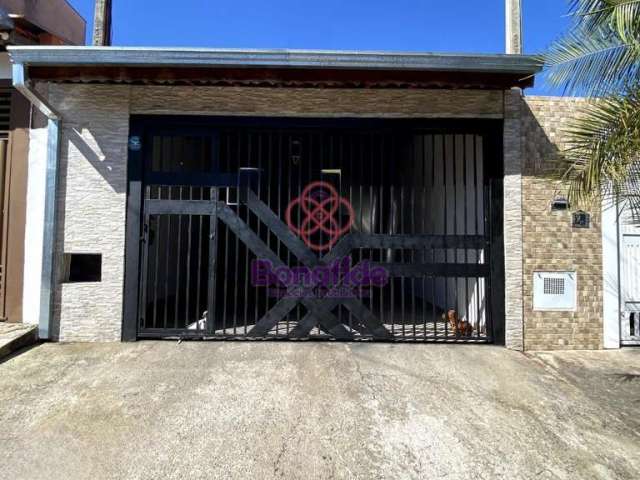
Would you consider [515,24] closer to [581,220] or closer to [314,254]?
[581,220]

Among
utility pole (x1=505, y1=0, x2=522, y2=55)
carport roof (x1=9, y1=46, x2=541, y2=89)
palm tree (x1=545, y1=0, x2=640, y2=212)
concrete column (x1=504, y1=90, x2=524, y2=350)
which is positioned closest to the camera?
palm tree (x1=545, y1=0, x2=640, y2=212)

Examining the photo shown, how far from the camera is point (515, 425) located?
2.85 m

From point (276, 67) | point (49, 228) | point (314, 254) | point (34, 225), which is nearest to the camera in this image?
point (276, 67)

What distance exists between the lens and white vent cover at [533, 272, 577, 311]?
4.48m

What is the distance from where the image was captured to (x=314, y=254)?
4727mm

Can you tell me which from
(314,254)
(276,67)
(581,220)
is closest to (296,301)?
(314,254)

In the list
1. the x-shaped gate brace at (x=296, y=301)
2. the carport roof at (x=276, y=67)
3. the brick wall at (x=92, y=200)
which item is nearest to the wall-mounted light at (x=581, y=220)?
the carport roof at (x=276, y=67)

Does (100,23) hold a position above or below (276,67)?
above

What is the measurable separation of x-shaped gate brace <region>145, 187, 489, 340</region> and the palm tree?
62.5 inches

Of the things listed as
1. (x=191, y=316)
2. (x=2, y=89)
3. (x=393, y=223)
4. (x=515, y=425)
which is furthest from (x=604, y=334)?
(x=2, y=89)

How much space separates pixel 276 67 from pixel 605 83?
10.6 ft

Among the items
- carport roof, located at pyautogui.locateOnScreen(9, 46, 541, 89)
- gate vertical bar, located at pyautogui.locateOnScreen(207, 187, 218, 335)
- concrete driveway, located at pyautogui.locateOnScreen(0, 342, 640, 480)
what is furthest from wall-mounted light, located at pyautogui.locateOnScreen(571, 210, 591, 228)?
gate vertical bar, located at pyautogui.locateOnScreen(207, 187, 218, 335)

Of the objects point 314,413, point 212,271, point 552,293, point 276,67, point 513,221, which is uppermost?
point 276,67

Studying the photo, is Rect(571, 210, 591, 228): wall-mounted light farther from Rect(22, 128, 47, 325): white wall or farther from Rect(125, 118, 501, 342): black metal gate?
Rect(22, 128, 47, 325): white wall
